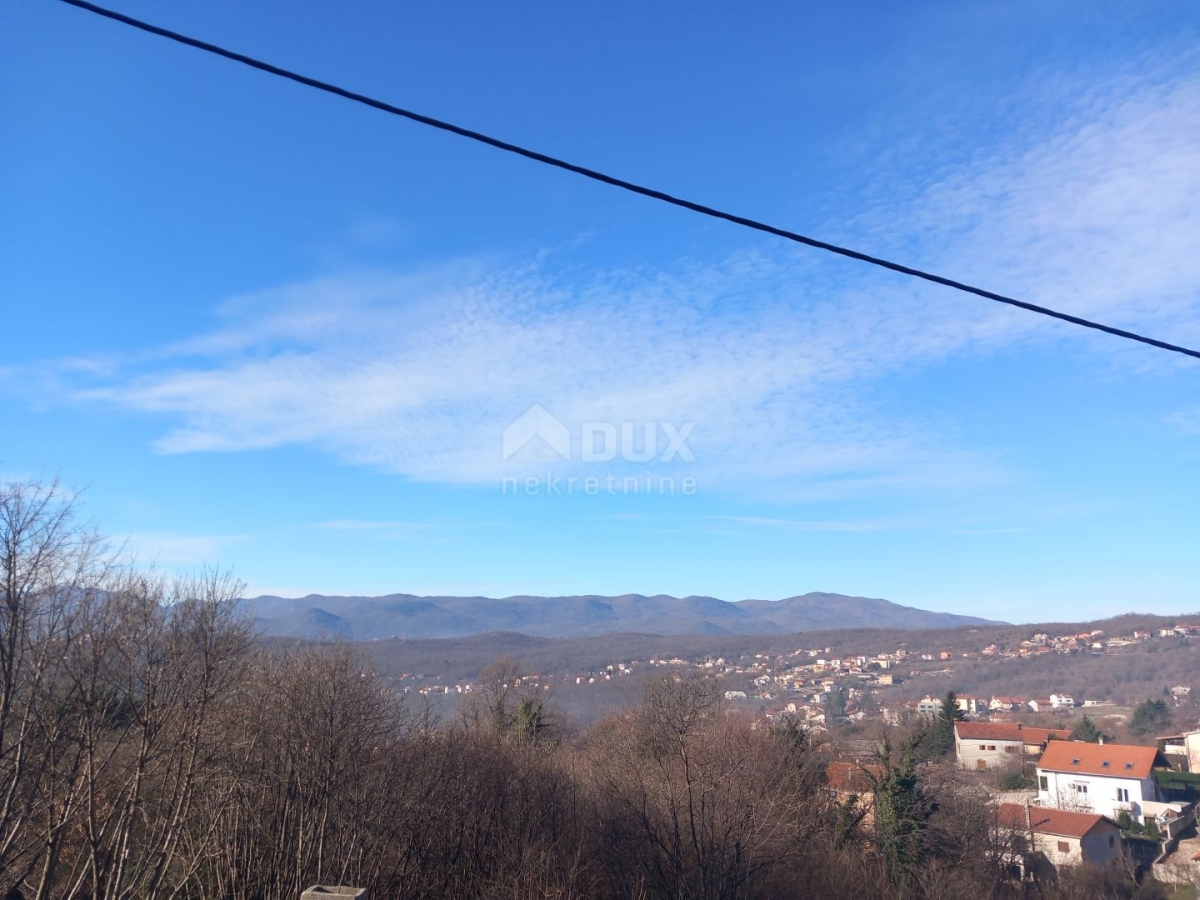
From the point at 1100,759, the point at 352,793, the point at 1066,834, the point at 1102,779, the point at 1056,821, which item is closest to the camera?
the point at 352,793

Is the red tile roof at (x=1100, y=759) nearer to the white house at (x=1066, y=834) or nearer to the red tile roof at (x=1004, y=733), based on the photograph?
the red tile roof at (x=1004, y=733)

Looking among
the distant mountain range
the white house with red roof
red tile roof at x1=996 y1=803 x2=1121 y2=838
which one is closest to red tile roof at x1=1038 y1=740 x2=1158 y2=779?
the white house with red roof

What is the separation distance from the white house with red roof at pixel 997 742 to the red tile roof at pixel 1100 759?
3139 mm

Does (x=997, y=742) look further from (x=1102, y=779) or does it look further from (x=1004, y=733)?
(x=1102, y=779)

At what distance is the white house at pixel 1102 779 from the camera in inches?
1610

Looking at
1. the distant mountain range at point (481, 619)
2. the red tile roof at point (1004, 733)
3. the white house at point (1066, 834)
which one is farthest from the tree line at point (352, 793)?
the distant mountain range at point (481, 619)

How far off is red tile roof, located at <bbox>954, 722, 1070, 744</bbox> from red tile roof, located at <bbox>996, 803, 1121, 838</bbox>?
1526 cm

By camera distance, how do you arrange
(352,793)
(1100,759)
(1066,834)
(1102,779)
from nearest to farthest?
(352,793) → (1066,834) → (1102,779) → (1100,759)

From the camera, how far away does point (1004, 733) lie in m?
51.1

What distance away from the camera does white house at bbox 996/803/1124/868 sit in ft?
100

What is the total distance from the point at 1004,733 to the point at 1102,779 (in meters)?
9.59

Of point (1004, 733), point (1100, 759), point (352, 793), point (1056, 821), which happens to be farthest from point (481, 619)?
point (352, 793)

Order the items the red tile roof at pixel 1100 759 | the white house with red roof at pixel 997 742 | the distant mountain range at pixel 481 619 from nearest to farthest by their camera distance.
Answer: the red tile roof at pixel 1100 759 → the white house with red roof at pixel 997 742 → the distant mountain range at pixel 481 619

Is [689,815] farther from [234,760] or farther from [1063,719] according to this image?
[1063,719]
